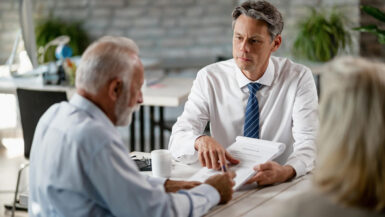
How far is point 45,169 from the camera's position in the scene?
1698mm

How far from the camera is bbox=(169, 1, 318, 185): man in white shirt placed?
2.50 metres

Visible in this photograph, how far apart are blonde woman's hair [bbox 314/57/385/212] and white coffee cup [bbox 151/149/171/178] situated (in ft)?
3.49

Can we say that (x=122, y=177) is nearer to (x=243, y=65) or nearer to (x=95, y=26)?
(x=243, y=65)

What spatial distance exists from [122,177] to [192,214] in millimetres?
297

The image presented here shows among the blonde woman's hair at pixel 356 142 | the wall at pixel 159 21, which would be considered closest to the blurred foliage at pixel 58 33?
the wall at pixel 159 21

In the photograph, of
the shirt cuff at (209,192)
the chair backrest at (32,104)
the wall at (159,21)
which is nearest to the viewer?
the shirt cuff at (209,192)

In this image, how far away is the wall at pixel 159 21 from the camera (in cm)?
595

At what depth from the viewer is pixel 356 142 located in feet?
3.80

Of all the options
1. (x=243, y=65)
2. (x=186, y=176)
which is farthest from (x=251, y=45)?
(x=186, y=176)

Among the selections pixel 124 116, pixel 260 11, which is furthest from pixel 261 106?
pixel 124 116

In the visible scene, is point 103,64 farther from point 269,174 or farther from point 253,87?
point 253,87

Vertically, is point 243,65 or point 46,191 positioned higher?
point 243,65

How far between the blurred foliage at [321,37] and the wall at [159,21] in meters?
0.89

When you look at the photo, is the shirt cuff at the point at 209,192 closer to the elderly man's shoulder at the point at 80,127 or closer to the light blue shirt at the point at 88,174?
the light blue shirt at the point at 88,174
